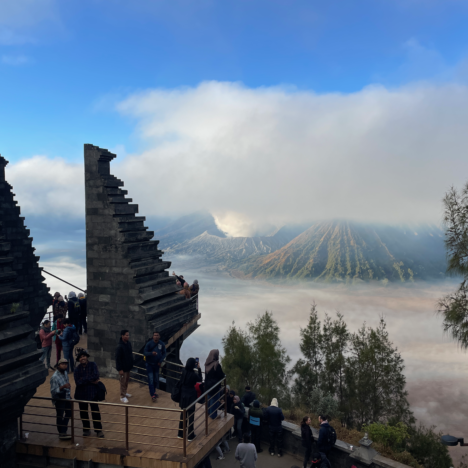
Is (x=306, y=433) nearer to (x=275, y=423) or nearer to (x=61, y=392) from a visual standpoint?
(x=275, y=423)

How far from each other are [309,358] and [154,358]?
77.9 feet

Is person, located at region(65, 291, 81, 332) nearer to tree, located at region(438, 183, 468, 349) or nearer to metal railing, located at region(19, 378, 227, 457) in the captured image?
metal railing, located at region(19, 378, 227, 457)

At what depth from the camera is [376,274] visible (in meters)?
154

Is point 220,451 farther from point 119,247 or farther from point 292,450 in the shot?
point 119,247

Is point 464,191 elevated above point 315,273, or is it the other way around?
point 464,191

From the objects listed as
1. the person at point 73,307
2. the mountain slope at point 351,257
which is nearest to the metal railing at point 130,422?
the person at point 73,307

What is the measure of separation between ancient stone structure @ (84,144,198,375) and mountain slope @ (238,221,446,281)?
471ft

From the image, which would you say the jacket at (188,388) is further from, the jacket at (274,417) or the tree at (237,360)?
the tree at (237,360)

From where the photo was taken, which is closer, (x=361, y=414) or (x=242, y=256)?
(x=361, y=414)

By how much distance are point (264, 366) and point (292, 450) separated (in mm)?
17484

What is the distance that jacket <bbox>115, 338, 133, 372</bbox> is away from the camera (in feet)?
33.9

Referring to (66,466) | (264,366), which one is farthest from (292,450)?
(264,366)

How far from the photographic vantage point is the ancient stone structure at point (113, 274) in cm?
1352

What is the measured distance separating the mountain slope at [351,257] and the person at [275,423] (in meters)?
143
